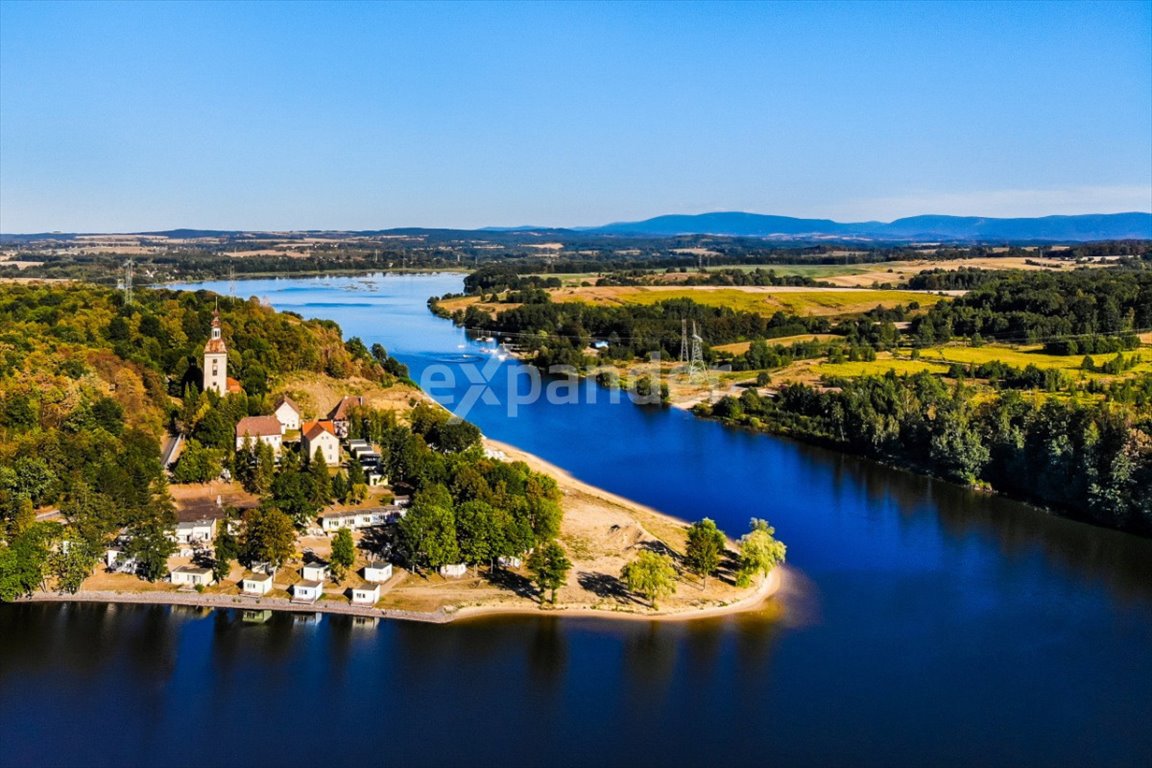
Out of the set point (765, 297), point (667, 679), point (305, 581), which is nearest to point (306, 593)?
point (305, 581)

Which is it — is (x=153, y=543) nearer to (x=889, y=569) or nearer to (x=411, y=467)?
(x=411, y=467)

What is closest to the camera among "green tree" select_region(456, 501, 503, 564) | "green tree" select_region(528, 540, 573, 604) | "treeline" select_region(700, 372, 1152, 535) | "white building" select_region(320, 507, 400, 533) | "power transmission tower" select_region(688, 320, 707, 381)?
"green tree" select_region(528, 540, 573, 604)

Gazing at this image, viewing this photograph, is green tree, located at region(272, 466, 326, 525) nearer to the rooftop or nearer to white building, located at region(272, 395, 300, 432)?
the rooftop

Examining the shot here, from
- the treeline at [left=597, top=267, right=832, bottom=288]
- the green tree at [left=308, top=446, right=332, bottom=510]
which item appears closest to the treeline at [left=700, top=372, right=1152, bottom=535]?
the green tree at [left=308, top=446, right=332, bottom=510]

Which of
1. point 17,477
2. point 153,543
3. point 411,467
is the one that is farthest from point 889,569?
point 17,477

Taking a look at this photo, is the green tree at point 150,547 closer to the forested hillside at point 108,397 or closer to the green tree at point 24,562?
the forested hillside at point 108,397
